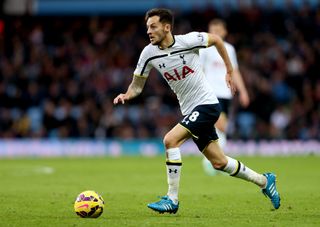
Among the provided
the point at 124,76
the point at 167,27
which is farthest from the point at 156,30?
the point at 124,76

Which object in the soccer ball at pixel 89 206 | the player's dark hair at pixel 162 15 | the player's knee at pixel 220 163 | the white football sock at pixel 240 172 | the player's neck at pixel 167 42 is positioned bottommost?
the soccer ball at pixel 89 206

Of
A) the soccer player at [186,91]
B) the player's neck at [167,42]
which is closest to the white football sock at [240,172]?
the soccer player at [186,91]

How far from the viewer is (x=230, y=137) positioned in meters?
23.5

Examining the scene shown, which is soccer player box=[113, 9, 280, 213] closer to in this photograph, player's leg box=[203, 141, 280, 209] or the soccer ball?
player's leg box=[203, 141, 280, 209]

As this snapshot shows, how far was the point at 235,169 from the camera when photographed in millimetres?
9297

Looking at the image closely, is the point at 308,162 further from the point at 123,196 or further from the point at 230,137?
the point at 123,196

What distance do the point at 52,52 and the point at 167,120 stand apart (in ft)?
16.9

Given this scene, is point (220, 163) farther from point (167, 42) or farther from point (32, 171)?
point (32, 171)

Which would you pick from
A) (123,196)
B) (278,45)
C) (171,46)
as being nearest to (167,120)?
(278,45)

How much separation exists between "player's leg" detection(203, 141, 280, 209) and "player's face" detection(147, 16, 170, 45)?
4.34 feet

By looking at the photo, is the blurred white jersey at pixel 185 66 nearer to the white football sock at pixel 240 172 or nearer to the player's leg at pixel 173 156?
the player's leg at pixel 173 156

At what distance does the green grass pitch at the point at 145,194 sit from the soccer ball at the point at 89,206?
97 millimetres

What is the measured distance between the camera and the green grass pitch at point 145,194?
334 inches

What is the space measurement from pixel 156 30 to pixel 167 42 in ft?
0.67
